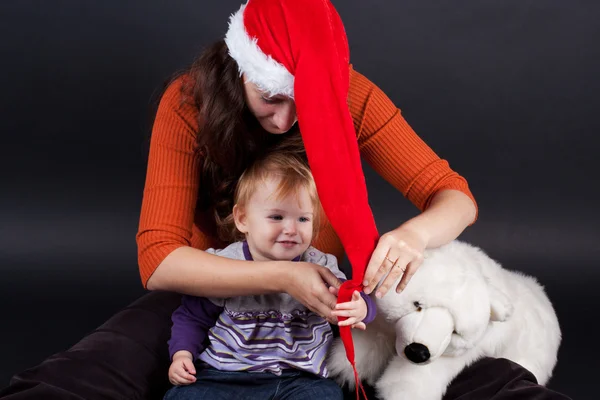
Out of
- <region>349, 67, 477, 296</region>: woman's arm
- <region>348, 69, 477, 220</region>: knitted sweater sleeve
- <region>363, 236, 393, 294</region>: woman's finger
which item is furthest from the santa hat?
<region>348, 69, 477, 220</region>: knitted sweater sleeve

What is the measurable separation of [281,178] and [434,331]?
0.51 metres

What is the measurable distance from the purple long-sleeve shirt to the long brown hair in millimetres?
232

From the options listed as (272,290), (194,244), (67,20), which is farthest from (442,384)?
(67,20)

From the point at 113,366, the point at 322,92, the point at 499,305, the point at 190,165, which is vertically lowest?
the point at 113,366

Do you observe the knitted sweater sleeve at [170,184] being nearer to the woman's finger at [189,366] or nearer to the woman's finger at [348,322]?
the woman's finger at [189,366]

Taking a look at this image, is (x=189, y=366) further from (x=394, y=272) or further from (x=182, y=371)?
(x=394, y=272)

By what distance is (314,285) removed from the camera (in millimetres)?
1709

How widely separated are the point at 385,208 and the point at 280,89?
172 centimetres

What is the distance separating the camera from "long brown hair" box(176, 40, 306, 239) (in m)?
2.00

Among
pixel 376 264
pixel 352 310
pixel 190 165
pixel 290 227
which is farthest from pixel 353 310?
pixel 190 165

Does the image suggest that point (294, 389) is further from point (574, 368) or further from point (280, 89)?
point (574, 368)

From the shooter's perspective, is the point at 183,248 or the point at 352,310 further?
the point at 183,248

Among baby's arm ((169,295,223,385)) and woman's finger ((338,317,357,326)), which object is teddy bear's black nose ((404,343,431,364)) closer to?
woman's finger ((338,317,357,326))

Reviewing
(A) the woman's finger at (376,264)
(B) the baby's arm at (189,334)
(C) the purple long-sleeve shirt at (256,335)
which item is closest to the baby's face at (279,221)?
(C) the purple long-sleeve shirt at (256,335)
